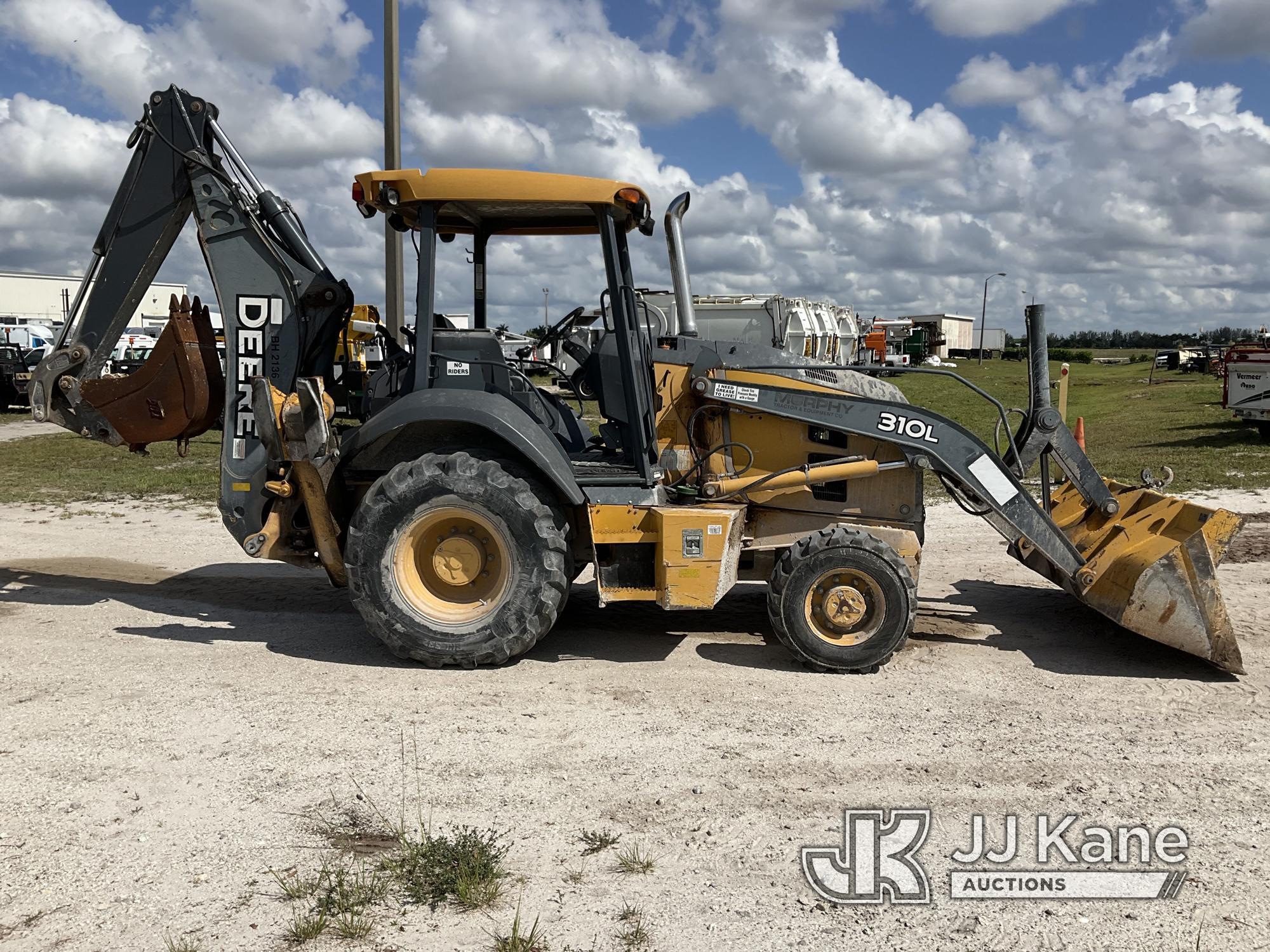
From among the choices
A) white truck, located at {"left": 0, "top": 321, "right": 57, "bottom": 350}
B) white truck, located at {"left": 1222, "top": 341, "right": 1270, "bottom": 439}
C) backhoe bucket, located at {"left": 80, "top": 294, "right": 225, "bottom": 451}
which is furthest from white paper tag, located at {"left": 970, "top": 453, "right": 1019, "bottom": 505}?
white truck, located at {"left": 0, "top": 321, "right": 57, "bottom": 350}

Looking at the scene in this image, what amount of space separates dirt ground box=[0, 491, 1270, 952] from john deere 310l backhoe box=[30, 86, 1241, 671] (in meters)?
0.47

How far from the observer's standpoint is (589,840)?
4.07 m

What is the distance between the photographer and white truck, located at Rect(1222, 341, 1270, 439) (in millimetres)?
17828

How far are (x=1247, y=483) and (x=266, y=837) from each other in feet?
40.5

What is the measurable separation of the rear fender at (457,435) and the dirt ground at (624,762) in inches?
46.1

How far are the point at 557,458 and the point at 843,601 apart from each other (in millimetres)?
1828

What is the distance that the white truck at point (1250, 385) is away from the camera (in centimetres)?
1783


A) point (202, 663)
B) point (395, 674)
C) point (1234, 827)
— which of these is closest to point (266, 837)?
point (395, 674)

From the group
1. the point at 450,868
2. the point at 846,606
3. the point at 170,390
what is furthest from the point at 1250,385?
the point at 450,868

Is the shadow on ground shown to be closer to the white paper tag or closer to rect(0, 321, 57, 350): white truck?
the white paper tag

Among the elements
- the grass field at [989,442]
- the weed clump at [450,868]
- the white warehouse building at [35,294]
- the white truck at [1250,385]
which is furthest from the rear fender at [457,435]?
the white warehouse building at [35,294]

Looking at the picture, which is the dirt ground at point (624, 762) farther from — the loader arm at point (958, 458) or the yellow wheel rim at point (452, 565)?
the loader arm at point (958, 458)

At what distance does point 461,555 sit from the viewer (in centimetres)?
626

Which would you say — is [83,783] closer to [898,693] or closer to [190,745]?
[190,745]
